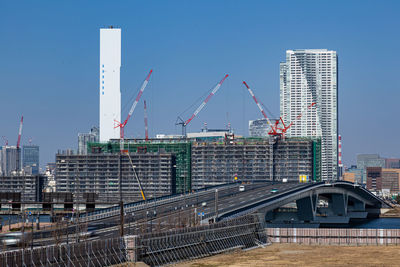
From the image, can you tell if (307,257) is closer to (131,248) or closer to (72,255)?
(131,248)

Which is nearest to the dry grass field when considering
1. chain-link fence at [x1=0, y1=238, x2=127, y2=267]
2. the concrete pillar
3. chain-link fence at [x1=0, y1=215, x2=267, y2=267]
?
chain-link fence at [x1=0, y1=215, x2=267, y2=267]

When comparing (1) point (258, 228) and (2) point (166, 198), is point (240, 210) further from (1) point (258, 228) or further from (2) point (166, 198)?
(2) point (166, 198)

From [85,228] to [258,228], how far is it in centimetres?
2650

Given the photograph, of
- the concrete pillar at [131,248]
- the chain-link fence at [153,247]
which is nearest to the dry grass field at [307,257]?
the chain-link fence at [153,247]

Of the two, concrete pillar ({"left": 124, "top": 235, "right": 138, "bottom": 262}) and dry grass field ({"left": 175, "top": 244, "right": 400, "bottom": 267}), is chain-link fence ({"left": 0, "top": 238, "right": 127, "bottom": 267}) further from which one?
dry grass field ({"left": 175, "top": 244, "right": 400, "bottom": 267})

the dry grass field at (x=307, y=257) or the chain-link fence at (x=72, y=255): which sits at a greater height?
the chain-link fence at (x=72, y=255)

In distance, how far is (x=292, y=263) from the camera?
294ft

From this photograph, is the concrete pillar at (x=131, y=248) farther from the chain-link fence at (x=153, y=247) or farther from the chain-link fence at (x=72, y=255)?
the chain-link fence at (x=72, y=255)

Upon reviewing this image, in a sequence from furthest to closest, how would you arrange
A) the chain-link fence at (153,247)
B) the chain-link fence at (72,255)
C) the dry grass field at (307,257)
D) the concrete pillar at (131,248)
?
the dry grass field at (307,257) < the concrete pillar at (131,248) < the chain-link fence at (153,247) < the chain-link fence at (72,255)

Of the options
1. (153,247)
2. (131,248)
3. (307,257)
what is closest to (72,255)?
(131,248)

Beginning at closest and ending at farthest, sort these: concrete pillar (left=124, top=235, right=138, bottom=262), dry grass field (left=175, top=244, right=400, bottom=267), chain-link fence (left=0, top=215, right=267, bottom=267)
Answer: chain-link fence (left=0, top=215, right=267, bottom=267), concrete pillar (left=124, top=235, right=138, bottom=262), dry grass field (left=175, top=244, right=400, bottom=267)

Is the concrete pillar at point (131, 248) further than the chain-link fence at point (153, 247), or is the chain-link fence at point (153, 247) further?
the concrete pillar at point (131, 248)

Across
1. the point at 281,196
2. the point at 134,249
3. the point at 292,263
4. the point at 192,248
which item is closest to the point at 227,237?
the point at 192,248

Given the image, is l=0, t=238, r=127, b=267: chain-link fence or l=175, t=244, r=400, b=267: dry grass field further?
l=175, t=244, r=400, b=267: dry grass field
